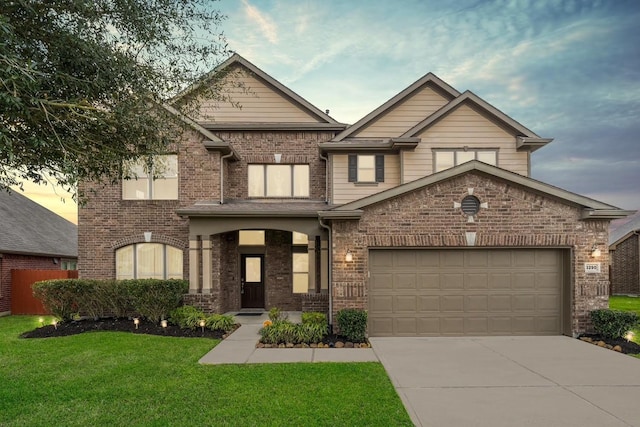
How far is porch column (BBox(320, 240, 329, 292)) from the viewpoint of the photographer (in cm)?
1236

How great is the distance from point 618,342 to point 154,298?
1295 cm

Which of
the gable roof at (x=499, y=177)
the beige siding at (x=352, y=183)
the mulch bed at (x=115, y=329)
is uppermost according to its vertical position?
the beige siding at (x=352, y=183)

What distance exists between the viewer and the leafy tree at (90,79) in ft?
19.0

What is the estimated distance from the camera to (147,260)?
513 inches

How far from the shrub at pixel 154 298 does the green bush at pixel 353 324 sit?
5684 mm

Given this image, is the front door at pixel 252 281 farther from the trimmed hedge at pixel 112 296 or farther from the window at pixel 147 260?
the trimmed hedge at pixel 112 296

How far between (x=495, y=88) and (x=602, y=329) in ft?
76.0

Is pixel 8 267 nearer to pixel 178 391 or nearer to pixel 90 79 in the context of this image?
pixel 90 79

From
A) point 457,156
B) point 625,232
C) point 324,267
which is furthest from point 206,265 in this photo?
point 625,232

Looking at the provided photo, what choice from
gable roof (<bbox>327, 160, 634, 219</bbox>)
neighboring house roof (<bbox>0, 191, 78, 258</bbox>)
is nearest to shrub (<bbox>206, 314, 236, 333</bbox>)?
gable roof (<bbox>327, 160, 634, 219</bbox>)

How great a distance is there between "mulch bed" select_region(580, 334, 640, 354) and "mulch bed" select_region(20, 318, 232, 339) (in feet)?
31.7

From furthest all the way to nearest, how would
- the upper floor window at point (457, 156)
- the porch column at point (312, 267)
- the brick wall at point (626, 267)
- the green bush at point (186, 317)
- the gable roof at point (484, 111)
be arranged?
the brick wall at point (626, 267)
the upper floor window at point (457, 156)
the gable roof at point (484, 111)
the porch column at point (312, 267)
the green bush at point (186, 317)

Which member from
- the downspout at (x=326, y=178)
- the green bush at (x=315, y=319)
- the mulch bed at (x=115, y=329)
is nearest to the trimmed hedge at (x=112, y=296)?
the mulch bed at (x=115, y=329)

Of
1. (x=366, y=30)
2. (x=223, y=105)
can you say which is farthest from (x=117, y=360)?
(x=366, y=30)
